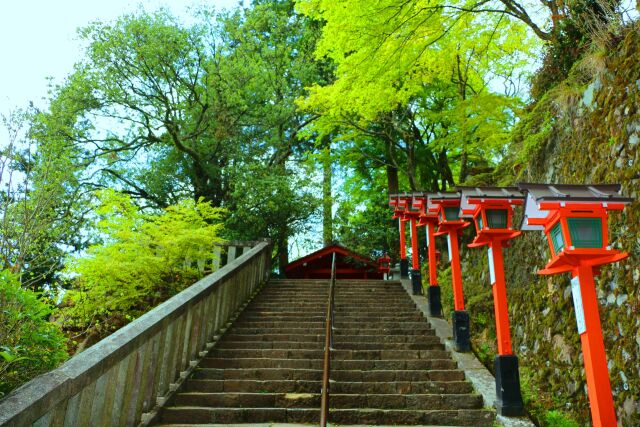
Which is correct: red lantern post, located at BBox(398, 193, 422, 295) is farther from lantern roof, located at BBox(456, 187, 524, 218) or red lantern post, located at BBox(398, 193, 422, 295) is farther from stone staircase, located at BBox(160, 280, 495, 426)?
lantern roof, located at BBox(456, 187, 524, 218)

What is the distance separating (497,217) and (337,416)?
2929 millimetres

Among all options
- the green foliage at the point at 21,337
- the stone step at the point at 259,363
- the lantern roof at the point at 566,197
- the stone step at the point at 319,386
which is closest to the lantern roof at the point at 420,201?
the stone step at the point at 319,386

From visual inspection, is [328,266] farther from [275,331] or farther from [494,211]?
[494,211]

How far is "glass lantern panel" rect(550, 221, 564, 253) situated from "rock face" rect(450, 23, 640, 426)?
1478 millimetres

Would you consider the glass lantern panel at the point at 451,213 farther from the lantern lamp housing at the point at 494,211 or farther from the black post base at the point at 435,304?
the lantern lamp housing at the point at 494,211

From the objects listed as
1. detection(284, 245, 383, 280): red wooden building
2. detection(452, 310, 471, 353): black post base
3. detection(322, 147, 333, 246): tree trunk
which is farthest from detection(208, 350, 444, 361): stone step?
Answer: detection(284, 245, 383, 280): red wooden building

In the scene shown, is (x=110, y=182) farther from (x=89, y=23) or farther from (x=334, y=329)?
(x=334, y=329)

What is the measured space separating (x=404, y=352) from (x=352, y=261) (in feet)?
35.9

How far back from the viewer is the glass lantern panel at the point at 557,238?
3.68 metres

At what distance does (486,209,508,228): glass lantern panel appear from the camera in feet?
17.7

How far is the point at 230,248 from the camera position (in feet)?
38.6

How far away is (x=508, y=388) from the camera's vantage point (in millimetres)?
4988

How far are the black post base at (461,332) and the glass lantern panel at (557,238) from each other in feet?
10.5

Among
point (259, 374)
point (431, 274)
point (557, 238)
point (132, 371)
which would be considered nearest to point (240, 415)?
point (259, 374)
